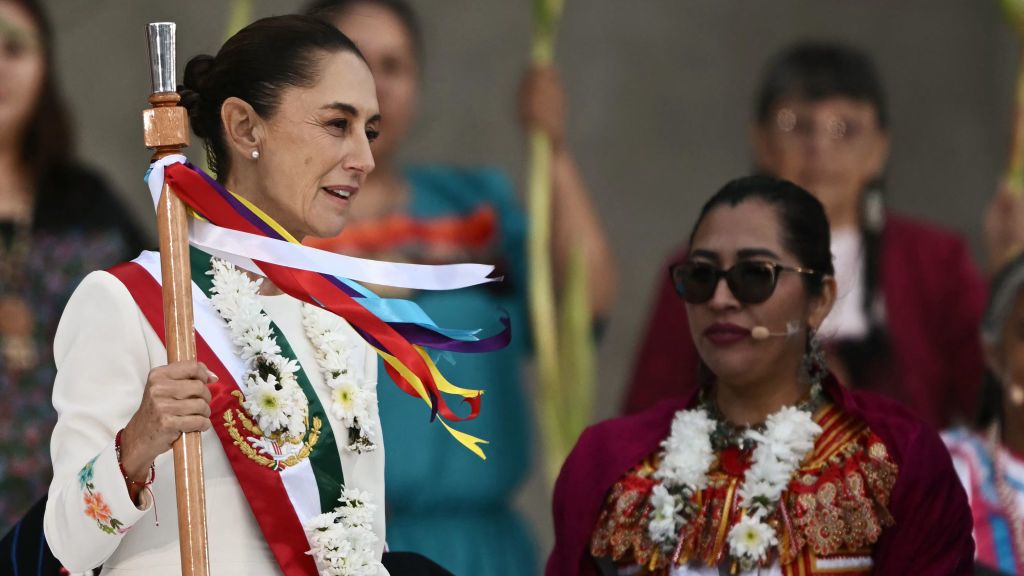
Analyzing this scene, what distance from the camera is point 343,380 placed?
3.18m

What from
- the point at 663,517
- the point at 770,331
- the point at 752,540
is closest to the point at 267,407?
the point at 663,517

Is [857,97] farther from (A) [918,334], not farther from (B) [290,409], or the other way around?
(B) [290,409]

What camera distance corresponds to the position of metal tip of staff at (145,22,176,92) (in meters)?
2.94

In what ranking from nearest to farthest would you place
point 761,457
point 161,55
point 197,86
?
point 161,55 → point 197,86 → point 761,457

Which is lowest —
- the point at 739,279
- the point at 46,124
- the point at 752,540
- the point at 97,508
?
the point at 752,540

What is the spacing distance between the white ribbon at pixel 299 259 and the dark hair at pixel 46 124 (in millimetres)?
2616

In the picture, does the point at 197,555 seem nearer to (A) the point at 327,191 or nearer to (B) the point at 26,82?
(A) the point at 327,191


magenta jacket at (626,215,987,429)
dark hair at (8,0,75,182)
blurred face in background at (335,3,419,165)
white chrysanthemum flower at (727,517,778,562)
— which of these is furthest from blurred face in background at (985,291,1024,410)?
dark hair at (8,0,75,182)

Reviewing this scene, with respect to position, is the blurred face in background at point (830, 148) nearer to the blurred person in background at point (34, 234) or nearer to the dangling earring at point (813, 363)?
the dangling earring at point (813, 363)

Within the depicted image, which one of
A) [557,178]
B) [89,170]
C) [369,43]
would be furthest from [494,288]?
[89,170]

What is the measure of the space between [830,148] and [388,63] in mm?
1362

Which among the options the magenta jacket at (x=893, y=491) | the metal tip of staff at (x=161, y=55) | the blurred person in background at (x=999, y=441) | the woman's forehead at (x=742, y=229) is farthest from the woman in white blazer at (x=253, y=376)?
the blurred person in background at (x=999, y=441)

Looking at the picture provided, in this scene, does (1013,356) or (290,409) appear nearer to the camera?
(290,409)

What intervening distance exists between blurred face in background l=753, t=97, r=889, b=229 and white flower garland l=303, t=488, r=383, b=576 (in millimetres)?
2728
